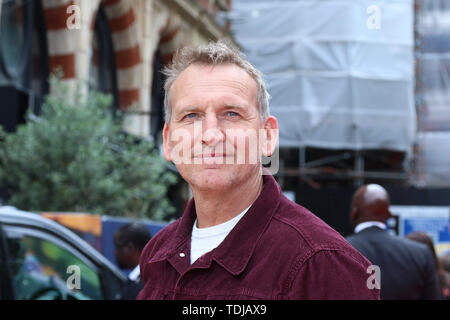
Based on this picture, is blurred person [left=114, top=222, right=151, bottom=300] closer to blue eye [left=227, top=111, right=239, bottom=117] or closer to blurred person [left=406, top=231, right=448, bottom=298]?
blurred person [left=406, top=231, right=448, bottom=298]

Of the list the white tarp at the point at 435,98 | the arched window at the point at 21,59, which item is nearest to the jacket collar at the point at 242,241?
the arched window at the point at 21,59

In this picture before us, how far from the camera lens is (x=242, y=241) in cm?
167

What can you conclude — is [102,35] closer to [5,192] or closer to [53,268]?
[5,192]

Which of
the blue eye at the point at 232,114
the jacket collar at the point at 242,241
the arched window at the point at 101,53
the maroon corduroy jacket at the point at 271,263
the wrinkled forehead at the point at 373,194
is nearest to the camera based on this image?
the maroon corduroy jacket at the point at 271,263

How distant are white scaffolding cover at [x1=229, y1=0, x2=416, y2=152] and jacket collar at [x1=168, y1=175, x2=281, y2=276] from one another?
59.0 ft

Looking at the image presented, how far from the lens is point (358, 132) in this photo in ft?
64.6

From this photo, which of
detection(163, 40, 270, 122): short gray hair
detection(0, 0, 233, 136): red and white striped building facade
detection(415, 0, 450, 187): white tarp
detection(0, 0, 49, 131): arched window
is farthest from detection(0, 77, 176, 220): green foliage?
detection(415, 0, 450, 187): white tarp

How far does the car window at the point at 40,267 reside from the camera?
437cm

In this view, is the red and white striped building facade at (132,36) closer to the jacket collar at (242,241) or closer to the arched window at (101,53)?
the arched window at (101,53)

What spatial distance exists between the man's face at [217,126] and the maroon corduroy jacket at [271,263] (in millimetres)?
115

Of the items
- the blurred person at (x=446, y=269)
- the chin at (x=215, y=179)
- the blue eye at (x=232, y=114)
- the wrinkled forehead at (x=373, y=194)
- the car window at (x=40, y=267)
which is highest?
the blue eye at (x=232, y=114)

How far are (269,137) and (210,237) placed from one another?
325 mm

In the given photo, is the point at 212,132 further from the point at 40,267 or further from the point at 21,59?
the point at 21,59

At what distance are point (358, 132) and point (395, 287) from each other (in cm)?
1605
